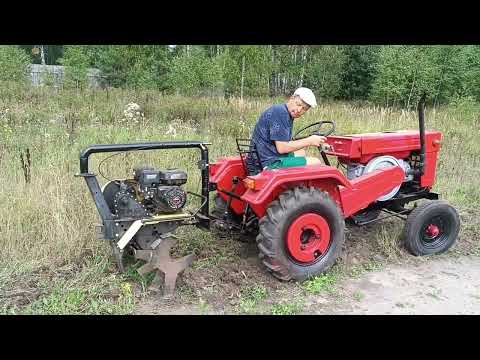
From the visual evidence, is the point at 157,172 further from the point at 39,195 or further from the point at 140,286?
the point at 39,195

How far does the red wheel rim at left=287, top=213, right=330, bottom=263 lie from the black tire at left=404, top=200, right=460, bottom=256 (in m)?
1.17

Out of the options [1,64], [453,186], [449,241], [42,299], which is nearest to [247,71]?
[1,64]

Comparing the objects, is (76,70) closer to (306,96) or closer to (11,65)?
(11,65)

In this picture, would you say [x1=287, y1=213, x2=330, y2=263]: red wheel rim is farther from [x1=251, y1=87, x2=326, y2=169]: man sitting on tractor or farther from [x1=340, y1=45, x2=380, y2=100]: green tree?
[x1=340, y1=45, x2=380, y2=100]: green tree

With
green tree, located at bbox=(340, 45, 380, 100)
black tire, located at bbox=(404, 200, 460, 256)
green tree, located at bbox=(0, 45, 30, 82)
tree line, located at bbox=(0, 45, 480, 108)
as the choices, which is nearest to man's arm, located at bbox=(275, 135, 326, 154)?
black tire, located at bbox=(404, 200, 460, 256)

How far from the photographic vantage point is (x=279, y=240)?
3963 millimetres

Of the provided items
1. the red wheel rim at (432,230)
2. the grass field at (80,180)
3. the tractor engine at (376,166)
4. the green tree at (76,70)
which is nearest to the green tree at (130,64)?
the green tree at (76,70)

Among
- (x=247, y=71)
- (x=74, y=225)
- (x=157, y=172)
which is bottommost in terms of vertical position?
(x=74, y=225)

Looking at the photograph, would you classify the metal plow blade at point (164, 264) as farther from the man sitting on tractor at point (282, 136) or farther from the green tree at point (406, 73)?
the green tree at point (406, 73)

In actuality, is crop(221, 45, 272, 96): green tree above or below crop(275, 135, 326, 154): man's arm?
above

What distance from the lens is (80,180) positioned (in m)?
5.27

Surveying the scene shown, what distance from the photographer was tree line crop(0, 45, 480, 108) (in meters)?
16.6

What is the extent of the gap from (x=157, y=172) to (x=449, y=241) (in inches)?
129

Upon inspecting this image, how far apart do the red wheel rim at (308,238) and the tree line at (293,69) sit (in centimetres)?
1034
